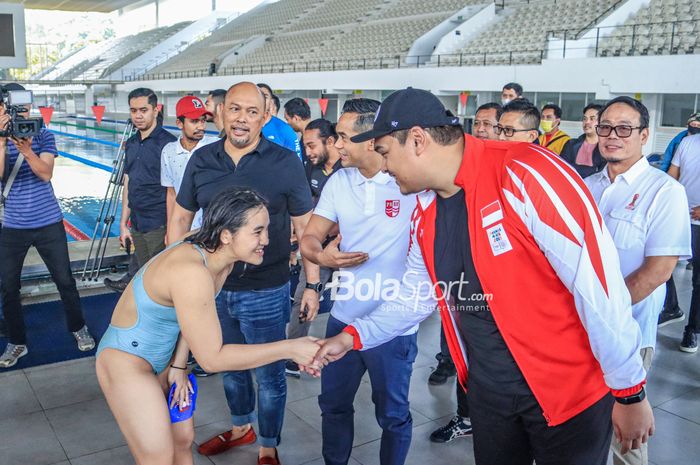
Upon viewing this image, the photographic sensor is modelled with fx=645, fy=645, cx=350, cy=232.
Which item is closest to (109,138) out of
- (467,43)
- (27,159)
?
(467,43)

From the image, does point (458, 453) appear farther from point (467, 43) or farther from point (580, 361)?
point (467, 43)

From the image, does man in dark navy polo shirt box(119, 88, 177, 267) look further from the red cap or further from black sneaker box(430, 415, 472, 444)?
black sneaker box(430, 415, 472, 444)

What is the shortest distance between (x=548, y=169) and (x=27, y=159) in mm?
3565

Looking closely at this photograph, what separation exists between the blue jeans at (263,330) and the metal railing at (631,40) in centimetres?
1081

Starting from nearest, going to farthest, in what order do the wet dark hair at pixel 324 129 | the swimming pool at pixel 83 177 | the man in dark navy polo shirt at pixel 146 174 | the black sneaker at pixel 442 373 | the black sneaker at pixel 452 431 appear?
the black sneaker at pixel 452 431, the black sneaker at pixel 442 373, the wet dark hair at pixel 324 129, the man in dark navy polo shirt at pixel 146 174, the swimming pool at pixel 83 177

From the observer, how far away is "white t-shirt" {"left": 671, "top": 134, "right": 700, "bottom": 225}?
4688 millimetres

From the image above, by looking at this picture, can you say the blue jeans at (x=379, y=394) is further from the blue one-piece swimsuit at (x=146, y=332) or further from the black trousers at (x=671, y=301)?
the black trousers at (x=671, y=301)

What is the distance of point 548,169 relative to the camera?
1599 mm

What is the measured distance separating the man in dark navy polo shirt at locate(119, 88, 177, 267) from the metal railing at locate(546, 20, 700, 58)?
995cm

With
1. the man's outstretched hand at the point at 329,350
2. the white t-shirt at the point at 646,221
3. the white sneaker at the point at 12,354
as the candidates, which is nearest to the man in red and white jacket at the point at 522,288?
the man's outstretched hand at the point at 329,350

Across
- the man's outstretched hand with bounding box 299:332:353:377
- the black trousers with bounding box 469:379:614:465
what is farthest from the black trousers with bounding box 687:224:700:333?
the man's outstretched hand with bounding box 299:332:353:377

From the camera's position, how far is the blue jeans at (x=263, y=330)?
3.06m

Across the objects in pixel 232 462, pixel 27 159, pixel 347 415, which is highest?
pixel 27 159

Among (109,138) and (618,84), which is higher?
(618,84)
